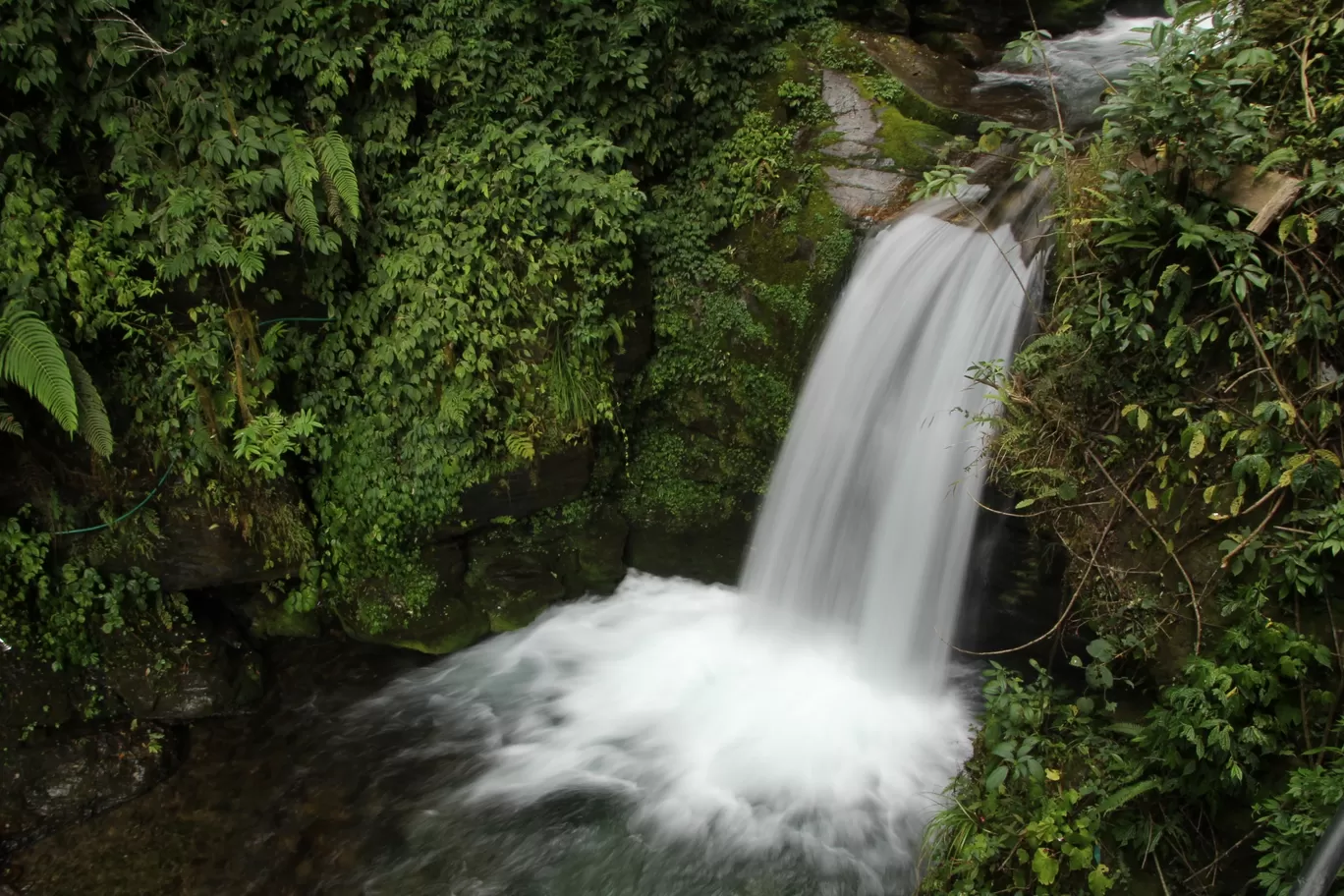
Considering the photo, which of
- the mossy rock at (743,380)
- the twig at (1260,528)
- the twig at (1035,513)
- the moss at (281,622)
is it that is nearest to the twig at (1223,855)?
the twig at (1260,528)

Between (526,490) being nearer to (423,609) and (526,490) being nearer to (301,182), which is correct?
(423,609)

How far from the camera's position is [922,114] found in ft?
22.9

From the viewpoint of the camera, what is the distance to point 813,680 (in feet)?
20.0

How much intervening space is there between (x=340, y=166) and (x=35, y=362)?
7.44ft

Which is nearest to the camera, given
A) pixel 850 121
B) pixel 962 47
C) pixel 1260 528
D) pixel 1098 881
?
pixel 1098 881

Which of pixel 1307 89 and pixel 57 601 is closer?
pixel 1307 89

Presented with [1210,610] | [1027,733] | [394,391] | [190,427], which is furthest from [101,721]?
[1210,610]

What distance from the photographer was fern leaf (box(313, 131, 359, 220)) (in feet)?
18.8

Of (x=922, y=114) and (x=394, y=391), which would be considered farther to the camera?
(x=922, y=114)

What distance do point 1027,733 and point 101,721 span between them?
6301 mm

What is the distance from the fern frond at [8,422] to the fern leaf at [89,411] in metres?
0.33

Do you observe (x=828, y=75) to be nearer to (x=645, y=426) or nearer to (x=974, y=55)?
(x=974, y=55)

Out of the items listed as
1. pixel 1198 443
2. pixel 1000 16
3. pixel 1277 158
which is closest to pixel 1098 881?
pixel 1198 443

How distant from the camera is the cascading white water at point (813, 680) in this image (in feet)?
16.7
